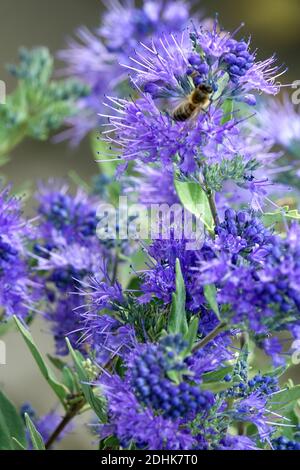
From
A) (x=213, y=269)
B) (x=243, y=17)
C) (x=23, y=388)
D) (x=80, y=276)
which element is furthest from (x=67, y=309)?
(x=243, y=17)

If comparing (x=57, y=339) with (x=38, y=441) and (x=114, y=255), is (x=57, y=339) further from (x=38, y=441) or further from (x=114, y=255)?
(x=38, y=441)

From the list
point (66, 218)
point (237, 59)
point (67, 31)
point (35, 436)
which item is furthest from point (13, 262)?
point (67, 31)

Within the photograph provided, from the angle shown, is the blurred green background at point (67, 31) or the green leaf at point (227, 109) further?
the blurred green background at point (67, 31)

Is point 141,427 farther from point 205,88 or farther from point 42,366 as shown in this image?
point 205,88

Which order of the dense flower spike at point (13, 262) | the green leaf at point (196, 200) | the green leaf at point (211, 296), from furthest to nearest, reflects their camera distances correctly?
the dense flower spike at point (13, 262) < the green leaf at point (196, 200) < the green leaf at point (211, 296)

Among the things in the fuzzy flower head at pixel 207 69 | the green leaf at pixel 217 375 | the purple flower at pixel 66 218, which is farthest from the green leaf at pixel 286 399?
the purple flower at pixel 66 218

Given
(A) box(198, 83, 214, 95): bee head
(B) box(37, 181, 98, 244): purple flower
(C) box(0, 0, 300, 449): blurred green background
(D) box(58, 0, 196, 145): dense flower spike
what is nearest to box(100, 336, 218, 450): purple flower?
(A) box(198, 83, 214, 95): bee head

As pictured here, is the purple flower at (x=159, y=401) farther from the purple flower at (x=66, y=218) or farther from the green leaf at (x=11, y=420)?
the purple flower at (x=66, y=218)
